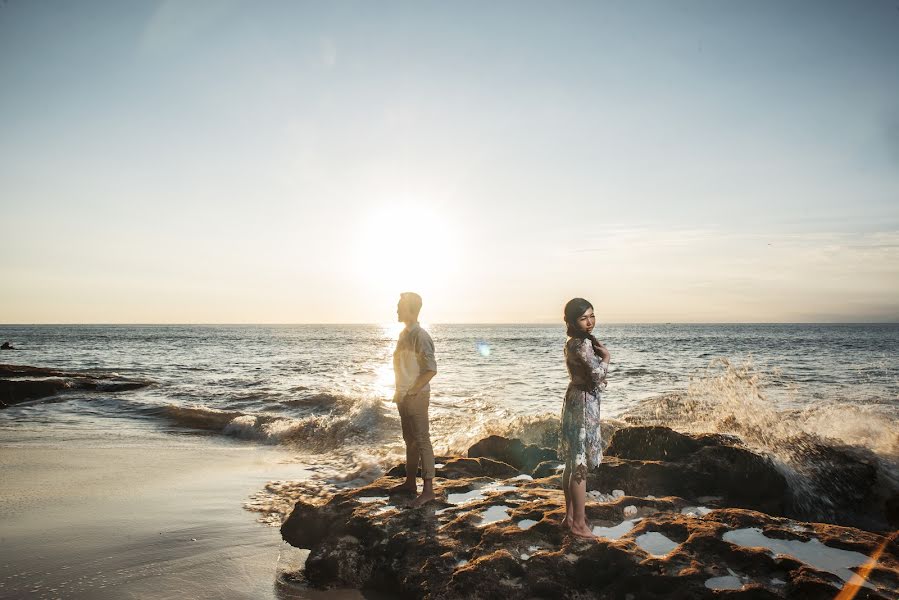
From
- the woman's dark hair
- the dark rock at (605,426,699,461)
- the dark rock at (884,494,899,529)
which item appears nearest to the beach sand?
the woman's dark hair

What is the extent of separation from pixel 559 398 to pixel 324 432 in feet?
25.9

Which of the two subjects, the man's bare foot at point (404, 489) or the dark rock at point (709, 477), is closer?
the man's bare foot at point (404, 489)

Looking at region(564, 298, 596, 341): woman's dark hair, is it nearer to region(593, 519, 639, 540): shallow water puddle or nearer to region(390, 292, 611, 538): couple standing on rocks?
region(390, 292, 611, 538): couple standing on rocks

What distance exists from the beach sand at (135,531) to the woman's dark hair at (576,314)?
2810 millimetres

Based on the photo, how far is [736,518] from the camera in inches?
170

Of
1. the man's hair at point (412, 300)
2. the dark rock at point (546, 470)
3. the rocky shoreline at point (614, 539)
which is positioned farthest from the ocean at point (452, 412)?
the man's hair at point (412, 300)

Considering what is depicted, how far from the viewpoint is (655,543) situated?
160 inches

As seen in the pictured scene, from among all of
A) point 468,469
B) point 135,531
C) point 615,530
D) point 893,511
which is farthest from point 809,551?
point 135,531

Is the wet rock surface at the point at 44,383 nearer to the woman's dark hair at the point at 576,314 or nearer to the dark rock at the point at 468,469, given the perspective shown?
the dark rock at the point at 468,469

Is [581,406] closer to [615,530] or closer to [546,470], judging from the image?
[615,530]

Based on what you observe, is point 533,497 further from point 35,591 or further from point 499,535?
point 35,591

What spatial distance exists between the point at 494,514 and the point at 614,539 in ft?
3.72

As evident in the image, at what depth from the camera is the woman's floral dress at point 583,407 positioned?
4.23m

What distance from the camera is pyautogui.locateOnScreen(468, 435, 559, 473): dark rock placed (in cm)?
780
